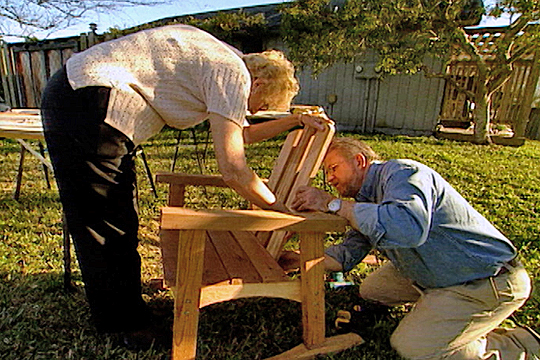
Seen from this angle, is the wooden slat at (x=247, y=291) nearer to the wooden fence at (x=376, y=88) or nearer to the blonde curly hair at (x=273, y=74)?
the blonde curly hair at (x=273, y=74)

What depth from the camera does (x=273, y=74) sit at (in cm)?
166

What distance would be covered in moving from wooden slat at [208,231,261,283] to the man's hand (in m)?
0.34

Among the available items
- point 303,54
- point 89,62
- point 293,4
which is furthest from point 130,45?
point 293,4

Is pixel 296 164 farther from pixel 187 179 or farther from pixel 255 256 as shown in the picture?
pixel 187 179

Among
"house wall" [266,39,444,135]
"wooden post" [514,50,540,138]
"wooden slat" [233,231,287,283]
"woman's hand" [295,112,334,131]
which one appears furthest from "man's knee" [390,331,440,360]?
"wooden post" [514,50,540,138]

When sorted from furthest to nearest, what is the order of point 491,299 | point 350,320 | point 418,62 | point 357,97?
point 357,97, point 418,62, point 350,320, point 491,299

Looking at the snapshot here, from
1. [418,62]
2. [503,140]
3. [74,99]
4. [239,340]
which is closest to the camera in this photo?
[74,99]

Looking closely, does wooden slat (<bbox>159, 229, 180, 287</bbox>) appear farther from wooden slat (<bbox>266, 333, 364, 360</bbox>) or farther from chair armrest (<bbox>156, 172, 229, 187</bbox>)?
wooden slat (<bbox>266, 333, 364, 360</bbox>)

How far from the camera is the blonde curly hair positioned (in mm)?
1657

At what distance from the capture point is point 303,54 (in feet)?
25.5

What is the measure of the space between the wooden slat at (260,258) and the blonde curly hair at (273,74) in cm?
68

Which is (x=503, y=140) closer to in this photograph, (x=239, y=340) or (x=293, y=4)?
(x=293, y=4)

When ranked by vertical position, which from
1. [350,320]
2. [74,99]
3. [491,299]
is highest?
[74,99]

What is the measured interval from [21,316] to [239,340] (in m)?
1.11
